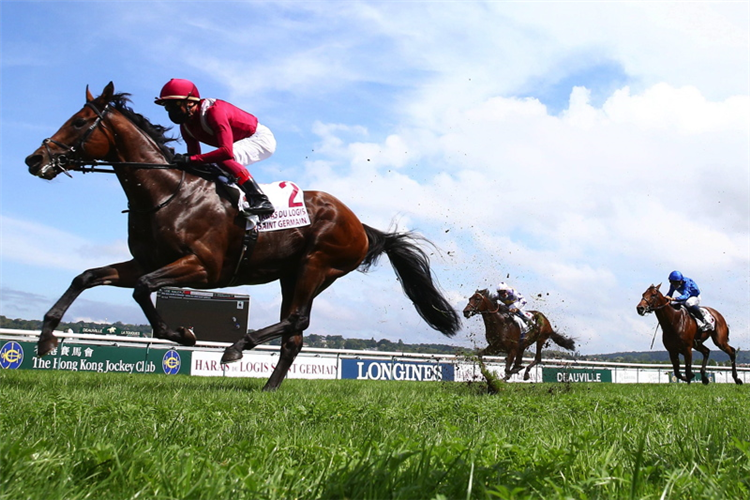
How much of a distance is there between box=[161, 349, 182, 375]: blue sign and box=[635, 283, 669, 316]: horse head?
11.4 meters

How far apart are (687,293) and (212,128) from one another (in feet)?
45.4

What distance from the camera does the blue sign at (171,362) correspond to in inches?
640

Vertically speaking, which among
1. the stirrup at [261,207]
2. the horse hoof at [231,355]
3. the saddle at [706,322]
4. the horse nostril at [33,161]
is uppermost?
the horse nostril at [33,161]

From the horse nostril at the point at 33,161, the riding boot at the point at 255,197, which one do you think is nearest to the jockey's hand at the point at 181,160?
the riding boot at the point at 255,197

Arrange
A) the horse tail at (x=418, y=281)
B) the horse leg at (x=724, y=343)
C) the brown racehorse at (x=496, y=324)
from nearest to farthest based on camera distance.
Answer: the horse tail at (x=418, y=281)
the brown racehorse at (x=496, y=324)
the horse leg at (x=724, y=343)

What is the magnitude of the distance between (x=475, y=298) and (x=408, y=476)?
43.5 feet

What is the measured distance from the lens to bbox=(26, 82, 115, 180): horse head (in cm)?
591

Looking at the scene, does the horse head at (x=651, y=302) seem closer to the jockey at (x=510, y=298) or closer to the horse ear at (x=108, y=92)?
the jockey at (x=510, y=298)

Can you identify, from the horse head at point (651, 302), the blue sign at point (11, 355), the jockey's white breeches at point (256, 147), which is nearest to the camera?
the jockey's white breeches at point (256, 147)

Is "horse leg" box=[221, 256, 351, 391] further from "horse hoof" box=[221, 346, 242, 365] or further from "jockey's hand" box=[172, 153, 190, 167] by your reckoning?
"jockey's hand" box=[172, 153, 190, 167]

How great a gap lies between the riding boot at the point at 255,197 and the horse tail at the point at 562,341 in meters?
15.2

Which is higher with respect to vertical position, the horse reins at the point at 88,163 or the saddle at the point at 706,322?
the horse reins at the point at 88,163

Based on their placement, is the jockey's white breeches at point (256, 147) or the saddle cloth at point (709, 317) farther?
the saddle cloth at point (709, 317)

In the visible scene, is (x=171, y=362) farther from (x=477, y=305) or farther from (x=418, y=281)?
(x=418, y=281)
